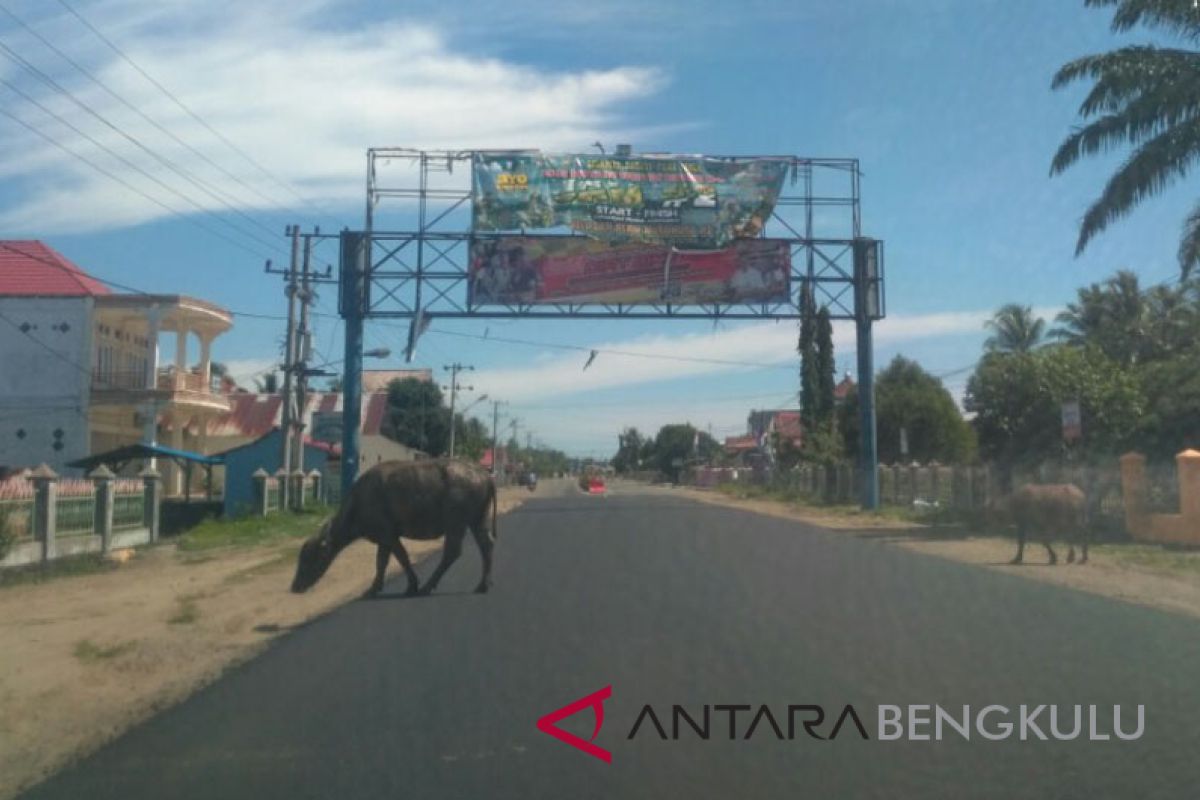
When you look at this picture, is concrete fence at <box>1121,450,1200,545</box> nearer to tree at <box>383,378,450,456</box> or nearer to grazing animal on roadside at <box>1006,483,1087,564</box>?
grazing animal on roadside at <box>1006,483,1087,564</box>

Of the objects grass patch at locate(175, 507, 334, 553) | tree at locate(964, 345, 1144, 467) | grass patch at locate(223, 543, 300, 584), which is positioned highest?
tree at locate(964, 345, 1144, 467)

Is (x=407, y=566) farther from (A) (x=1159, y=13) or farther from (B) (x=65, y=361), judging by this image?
(B) (x=65, y=361)

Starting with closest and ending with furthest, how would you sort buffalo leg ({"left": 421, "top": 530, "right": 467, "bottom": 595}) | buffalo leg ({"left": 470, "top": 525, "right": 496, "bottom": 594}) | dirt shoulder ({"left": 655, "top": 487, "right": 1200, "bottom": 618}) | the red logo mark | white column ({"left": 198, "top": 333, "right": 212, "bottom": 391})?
the red logo mark, buffalo leg ({"left": 421, "top": 530, "right": 467, "bottom": 595}), buffalo leg ({"left": 470, "top": 525, "right": 496, "bottom": 594}), dirt shoulder ({"left": 655, "top": 487, "right": 1200, "bottom": 618}), white column ({"left": 198, "top": 333, "right": 212, "bottom": 391})

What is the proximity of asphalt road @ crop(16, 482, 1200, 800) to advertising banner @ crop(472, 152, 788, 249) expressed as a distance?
63.3 ft

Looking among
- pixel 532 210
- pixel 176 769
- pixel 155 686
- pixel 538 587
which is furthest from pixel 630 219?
pixel 176 769

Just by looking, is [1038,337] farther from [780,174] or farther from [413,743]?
[413,743]

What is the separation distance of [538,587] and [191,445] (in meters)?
41.3

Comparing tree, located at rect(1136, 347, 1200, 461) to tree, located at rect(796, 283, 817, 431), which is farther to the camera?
tree, located at rect(796, 283, 817, 431)

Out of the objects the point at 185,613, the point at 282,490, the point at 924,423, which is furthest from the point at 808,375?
the point at 185,613

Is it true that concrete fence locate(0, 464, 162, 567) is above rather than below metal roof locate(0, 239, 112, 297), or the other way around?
below

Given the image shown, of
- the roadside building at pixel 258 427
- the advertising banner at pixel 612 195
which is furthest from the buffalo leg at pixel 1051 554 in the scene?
the roadside building at pixel 258 427

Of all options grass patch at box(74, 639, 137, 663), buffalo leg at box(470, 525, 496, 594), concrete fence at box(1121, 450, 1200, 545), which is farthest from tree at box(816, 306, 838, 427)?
grass patch at box(74, 639, 137, 663)

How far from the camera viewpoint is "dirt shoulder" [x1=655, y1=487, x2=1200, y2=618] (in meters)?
15.3

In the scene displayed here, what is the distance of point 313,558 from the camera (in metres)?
14.6
